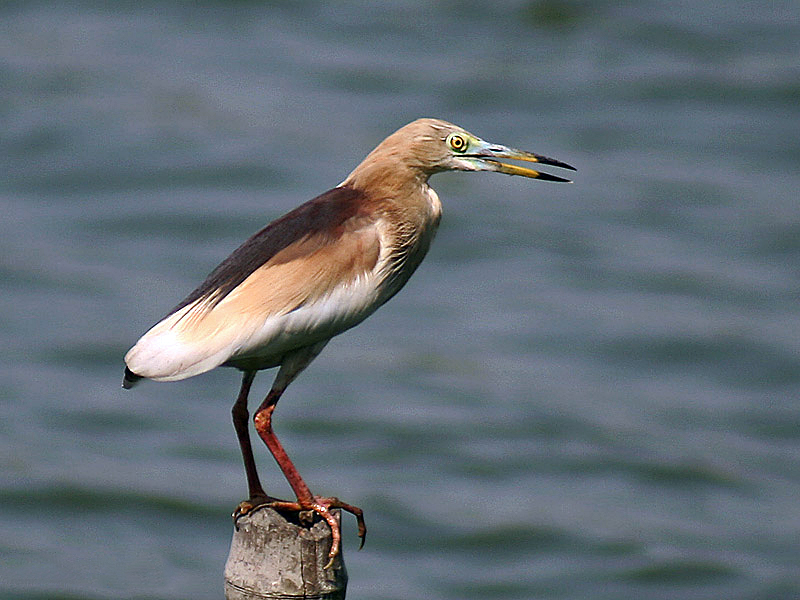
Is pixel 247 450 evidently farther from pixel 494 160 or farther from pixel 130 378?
pixel 494 160

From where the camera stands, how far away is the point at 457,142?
5363mm

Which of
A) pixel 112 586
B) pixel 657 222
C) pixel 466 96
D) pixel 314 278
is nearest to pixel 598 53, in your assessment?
pixel 466 96

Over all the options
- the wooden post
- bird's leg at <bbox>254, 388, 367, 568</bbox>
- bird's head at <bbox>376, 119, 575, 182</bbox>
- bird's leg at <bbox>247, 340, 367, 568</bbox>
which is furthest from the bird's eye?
the wooden post

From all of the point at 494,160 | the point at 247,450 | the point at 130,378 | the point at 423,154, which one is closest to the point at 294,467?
the point at 247,450

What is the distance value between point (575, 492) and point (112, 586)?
460 cm

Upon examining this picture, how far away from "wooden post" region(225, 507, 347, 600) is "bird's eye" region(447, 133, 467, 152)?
5.15 feet

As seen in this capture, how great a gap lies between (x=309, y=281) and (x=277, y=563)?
109 cm

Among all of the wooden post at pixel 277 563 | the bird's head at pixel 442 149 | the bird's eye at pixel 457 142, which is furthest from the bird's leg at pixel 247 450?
the bird's eye at pixel 457 142

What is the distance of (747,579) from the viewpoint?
497 inches

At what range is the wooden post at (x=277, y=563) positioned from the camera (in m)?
4.64

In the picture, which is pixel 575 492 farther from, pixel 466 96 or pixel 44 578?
pixel 466 96

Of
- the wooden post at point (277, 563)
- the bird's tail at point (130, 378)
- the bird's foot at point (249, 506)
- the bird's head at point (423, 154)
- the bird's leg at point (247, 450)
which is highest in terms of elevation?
the bird's head at point (423, 154)

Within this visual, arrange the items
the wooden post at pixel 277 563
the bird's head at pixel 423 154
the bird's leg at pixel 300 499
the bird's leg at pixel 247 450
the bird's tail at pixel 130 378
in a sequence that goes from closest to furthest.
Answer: the wooden post at pixel 277 563 → the bird's leg at pixel 300 499 → the bird's tail at pixel 130 378 → the bird's leg at pixel 247 450 → the bird's head at pixel 423 154

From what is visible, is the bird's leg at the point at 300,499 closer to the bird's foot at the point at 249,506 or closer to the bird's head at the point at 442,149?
the bird's foot at the point at 249,506
